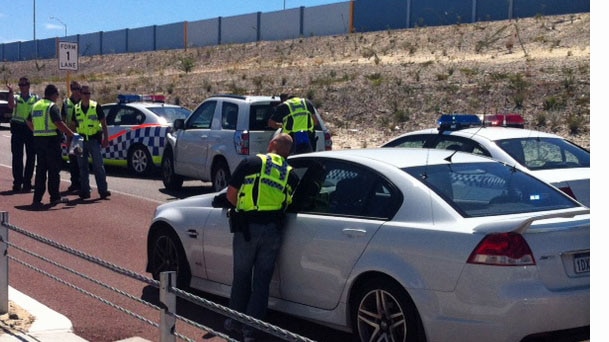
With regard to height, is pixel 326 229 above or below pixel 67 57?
below

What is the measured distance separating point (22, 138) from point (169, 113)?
360cm

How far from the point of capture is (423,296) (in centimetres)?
558

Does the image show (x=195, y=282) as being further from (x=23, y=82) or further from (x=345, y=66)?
(x=345, y=66)

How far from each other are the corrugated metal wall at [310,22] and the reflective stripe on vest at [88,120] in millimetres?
33037

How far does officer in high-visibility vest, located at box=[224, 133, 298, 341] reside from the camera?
652 centimetres

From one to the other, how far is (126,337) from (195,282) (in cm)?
96

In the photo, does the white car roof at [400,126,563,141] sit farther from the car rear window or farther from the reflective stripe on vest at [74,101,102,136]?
the car rear window

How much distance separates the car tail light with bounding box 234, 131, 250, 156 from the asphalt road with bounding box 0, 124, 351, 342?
5.33 feet

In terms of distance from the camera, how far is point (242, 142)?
14023mm

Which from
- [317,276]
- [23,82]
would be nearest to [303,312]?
[317,276]

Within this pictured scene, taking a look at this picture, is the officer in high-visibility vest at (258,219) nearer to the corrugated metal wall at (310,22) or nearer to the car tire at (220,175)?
the car tire at (220,175)

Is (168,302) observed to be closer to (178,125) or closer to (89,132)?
(89,132)

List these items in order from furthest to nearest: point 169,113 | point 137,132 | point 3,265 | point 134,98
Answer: point 134,98 → point 169,113 → point 137,132 → point 3,265

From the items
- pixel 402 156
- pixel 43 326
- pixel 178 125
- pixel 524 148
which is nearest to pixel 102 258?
pixel 43 326
